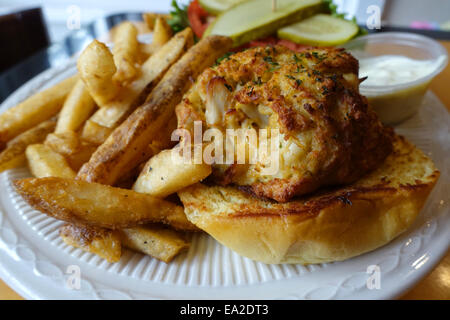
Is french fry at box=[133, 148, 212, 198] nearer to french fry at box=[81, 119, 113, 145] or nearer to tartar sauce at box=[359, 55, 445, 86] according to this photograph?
french fry at box=[81, 119, 113, 145]

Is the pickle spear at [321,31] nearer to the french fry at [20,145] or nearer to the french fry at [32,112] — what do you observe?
the french fry at [32,112]

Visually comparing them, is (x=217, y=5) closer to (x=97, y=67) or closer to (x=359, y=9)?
(x=97, y=67)

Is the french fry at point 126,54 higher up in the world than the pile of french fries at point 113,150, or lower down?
higher up

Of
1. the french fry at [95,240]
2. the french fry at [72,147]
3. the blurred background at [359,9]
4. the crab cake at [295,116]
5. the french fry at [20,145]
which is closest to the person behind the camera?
the crab cake at [295,116]

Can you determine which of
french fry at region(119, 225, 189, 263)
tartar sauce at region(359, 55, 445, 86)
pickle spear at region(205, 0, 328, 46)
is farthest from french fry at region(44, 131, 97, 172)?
tartar sauce at region(359, 55, 445, 86)

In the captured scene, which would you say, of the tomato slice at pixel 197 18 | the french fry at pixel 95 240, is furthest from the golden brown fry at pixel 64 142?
the tomato slice at pixel 197 18

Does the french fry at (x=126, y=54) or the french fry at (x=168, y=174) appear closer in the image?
the french fry at (x=168, y=174)
